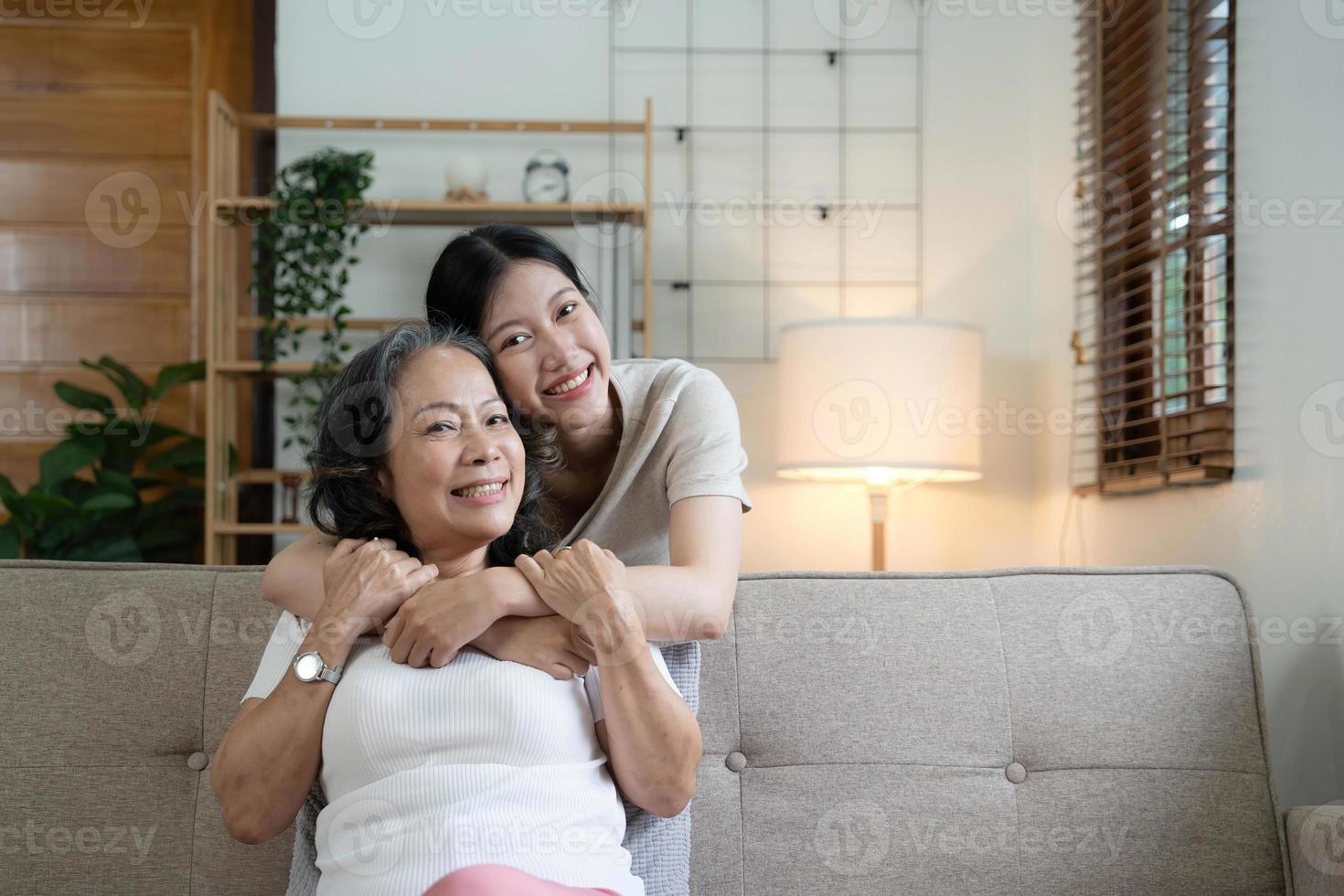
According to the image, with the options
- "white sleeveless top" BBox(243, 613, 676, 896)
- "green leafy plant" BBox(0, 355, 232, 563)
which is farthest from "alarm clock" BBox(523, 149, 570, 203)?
"white sleeveless top" BBox(243, 613, 676, 896)

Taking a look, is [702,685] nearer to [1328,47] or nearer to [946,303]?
[1328,47]

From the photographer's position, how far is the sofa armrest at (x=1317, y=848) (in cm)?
135

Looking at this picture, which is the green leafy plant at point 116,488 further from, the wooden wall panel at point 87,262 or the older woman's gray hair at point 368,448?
the older woman's gray hair at point 368,448

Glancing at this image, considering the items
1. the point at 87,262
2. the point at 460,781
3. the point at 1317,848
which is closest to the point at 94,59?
the point at 87,262

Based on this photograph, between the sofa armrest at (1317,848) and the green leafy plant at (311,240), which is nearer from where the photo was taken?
the sofa armrest at (1317,848)

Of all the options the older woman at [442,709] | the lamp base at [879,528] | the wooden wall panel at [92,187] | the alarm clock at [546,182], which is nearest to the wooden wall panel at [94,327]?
the wooden wall panel at [92,187]

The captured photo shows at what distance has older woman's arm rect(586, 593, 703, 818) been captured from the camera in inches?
47.7

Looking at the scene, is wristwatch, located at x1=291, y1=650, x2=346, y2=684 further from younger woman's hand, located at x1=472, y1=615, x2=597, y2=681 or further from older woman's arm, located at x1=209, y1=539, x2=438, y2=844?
younger woman's hand, located at x1=472, y1=615, x2=597, y2=681

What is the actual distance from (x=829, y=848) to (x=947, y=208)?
225 cm

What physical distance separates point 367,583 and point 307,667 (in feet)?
0.35

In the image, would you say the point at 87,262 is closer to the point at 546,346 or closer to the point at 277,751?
the point at 546,346

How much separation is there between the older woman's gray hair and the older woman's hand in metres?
0.17

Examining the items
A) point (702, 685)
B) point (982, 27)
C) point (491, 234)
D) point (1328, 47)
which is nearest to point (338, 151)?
point (491, 234)

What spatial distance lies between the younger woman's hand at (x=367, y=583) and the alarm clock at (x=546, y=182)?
6.36 ft
